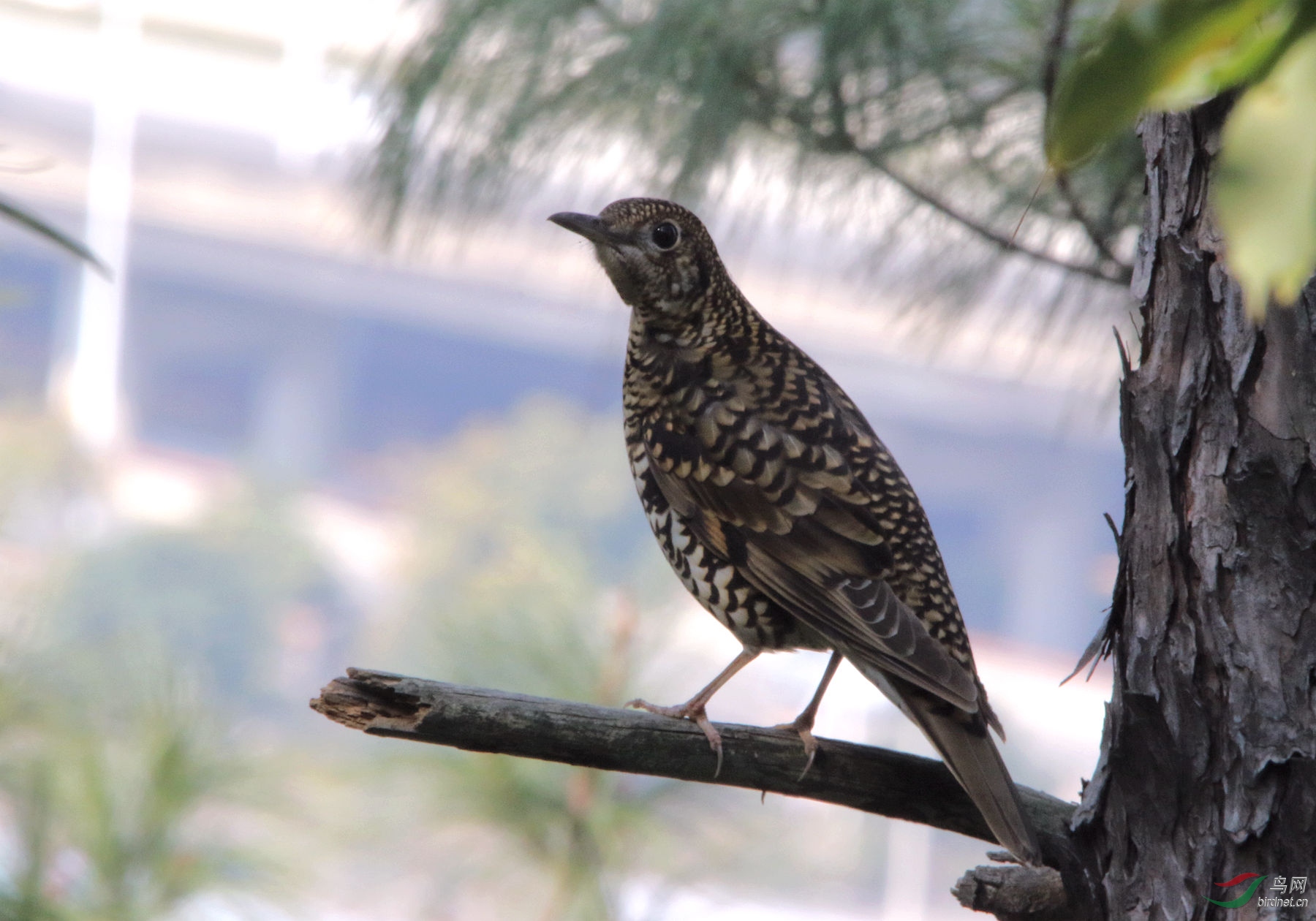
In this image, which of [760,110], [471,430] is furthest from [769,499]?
[471,430]

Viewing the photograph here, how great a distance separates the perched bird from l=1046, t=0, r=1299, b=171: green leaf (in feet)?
3.34

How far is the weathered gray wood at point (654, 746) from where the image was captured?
115 cm

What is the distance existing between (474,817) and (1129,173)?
6.30 feet

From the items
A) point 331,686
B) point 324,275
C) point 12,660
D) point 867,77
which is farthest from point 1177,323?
point 324,275

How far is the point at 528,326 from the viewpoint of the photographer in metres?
5.59

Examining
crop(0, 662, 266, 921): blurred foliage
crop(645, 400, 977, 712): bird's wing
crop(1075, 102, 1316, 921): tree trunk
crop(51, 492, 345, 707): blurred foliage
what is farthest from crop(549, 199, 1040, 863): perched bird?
crop(51, 492, 345, 707): blurred foliage

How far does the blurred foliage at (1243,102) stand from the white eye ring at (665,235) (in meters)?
1.39

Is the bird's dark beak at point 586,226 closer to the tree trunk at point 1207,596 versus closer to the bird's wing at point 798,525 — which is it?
the bird's wing at point 798,525

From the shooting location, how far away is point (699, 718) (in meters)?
1.45

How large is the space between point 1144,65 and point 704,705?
1.22m

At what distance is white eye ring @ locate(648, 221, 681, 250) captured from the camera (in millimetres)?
1733

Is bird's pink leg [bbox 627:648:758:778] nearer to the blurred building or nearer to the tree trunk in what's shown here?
the tree trunk

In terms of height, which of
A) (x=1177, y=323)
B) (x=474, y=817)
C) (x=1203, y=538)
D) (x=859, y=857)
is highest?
(x=1177, y=323)

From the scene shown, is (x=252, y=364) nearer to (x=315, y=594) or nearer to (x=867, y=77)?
(x=315, y=594)
